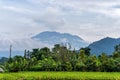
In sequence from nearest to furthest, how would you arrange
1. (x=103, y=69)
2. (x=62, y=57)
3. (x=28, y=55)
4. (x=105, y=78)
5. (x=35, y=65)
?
(x=105, y=78)
(x=103, y=69)
(x=35, y=65)
(x=62, y=57)
(x=28, y=55)

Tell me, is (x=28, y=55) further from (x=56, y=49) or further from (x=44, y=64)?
(x=44, y=64)

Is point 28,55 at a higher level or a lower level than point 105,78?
higher

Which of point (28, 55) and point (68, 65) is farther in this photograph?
point (28, 55)

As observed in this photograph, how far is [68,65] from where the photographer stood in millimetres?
62062

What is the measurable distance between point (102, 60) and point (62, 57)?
46.2 feet

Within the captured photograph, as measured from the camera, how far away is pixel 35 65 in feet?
216

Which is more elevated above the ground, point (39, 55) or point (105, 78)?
point (39, 55)

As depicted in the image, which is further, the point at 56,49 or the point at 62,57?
the point at 56,49

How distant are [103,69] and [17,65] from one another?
56.3ft

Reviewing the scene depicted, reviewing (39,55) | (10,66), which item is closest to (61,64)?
(10,66)

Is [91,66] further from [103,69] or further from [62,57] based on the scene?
[62,57]

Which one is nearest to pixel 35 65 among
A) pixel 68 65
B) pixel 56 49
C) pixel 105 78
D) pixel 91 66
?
pixel 68 65

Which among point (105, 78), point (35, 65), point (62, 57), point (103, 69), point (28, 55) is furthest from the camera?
point (28, 55)

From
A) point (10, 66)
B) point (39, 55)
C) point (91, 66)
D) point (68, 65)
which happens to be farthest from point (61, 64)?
point (39, 55)
